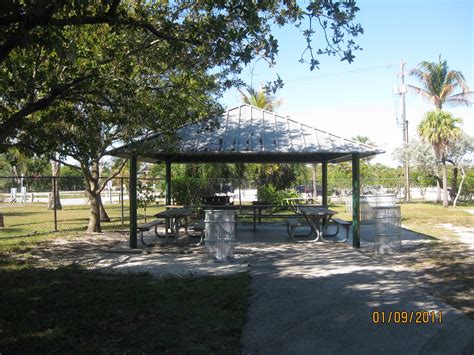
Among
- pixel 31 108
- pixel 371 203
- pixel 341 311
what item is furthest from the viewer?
pixel 371 203

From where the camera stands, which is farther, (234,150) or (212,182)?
(212,182)

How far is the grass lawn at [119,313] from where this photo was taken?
4504 mm

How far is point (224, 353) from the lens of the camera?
4.23 metres

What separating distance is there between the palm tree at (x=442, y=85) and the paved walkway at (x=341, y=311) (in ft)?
88.0

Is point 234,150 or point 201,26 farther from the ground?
point 201,26

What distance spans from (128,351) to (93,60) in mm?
6122

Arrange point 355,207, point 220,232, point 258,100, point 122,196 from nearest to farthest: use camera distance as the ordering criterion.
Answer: point 220,232 < point 355,207 < point 122,196 < point 258,100

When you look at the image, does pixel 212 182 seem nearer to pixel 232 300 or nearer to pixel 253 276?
pixel 253 276

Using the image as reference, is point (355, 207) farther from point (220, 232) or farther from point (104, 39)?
point (104, 39)

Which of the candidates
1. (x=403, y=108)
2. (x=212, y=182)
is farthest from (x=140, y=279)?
(x=403, y=108)

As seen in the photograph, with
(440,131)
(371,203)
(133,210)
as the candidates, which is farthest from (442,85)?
(133,210)

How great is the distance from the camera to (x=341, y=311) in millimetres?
5512

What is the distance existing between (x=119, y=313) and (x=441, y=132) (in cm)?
2767

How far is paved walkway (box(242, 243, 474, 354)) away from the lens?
14.5 feet
